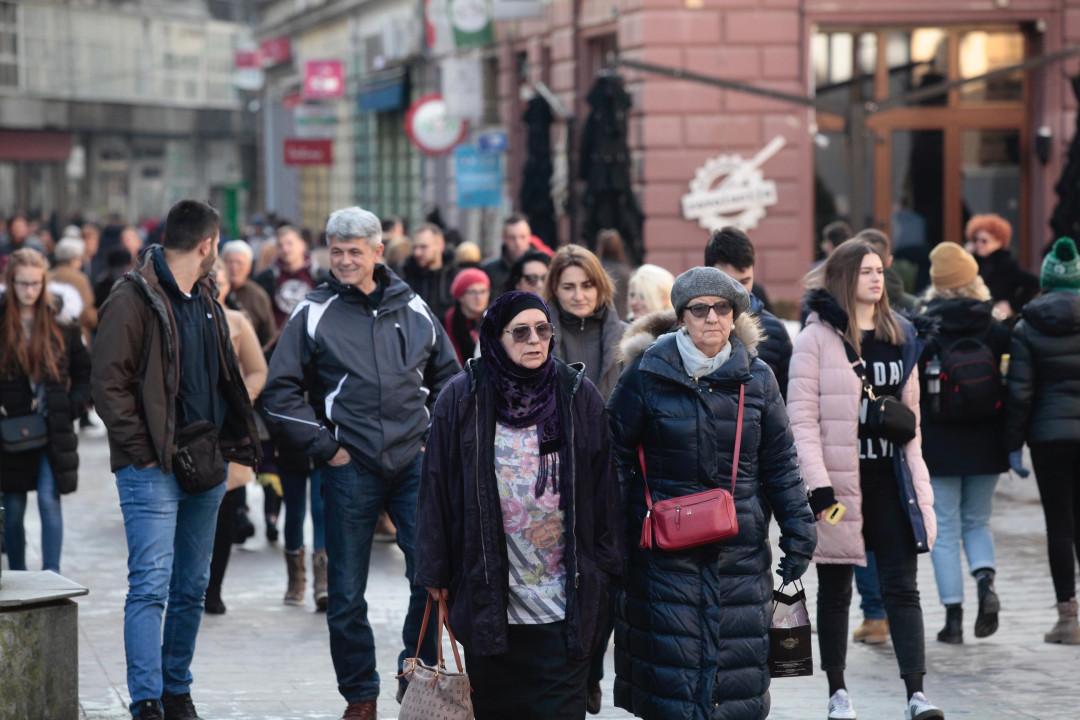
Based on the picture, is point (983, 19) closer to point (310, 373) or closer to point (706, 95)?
point (706, 95)

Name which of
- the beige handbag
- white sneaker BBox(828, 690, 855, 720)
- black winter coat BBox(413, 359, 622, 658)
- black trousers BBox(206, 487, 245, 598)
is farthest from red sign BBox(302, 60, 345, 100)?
the beige handbag

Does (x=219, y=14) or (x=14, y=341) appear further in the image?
(x=219, y=14)

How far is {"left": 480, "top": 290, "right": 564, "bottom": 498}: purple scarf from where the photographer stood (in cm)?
632

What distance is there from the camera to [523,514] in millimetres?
6324

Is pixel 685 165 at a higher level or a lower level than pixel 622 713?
higher

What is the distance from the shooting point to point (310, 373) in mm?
7957

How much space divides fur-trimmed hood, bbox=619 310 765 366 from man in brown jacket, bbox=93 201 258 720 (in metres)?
1.72

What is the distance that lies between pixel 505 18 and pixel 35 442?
15.4 m

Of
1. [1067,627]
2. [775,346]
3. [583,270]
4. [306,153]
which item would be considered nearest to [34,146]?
[306,153]

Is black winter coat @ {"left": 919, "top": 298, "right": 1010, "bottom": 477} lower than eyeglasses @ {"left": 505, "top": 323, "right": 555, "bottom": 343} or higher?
lower

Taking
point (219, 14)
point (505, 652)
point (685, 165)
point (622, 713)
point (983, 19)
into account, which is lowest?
point (622, 713)

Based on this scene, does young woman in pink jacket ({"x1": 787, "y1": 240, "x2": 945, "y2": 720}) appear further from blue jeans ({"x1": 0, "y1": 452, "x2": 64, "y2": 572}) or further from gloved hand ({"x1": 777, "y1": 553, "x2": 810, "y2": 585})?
blue jeans ({"x1": 0, "y1": 452, "x2": 64, "y2": 572})

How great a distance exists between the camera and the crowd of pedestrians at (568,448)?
6.35 m

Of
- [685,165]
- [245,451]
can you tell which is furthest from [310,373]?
[685,165]
